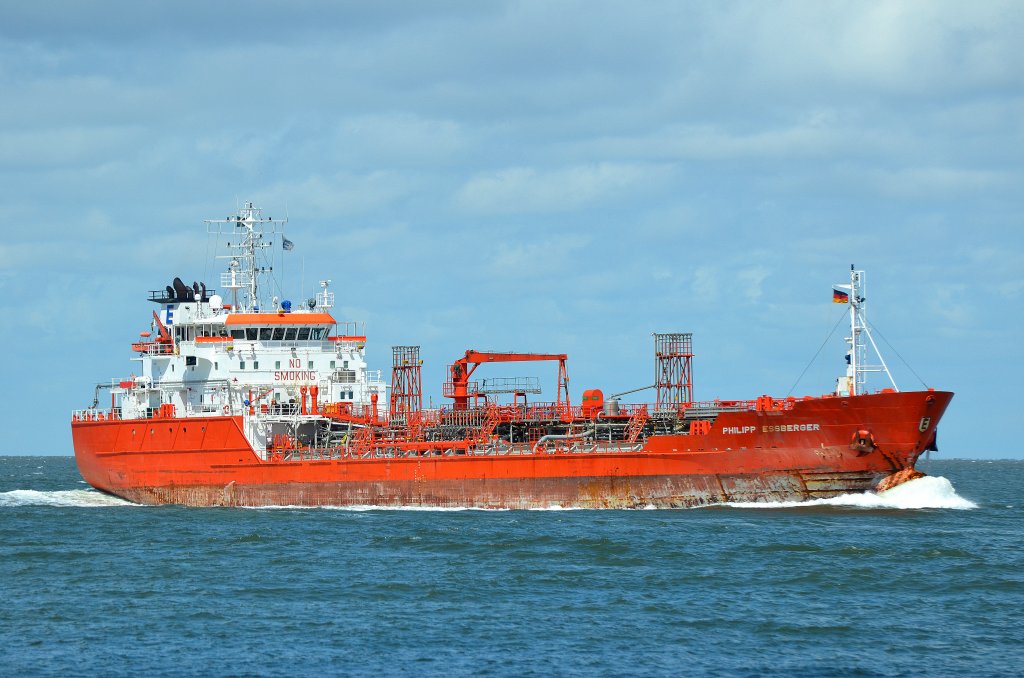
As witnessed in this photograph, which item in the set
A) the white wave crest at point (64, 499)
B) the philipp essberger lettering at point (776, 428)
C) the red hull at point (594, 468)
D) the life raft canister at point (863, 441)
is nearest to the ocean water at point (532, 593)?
the red hull at point (594, 468)

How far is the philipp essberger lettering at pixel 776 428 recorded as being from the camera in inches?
1501

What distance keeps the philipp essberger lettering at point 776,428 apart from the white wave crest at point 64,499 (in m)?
24.1

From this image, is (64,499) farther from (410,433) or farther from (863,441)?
(863,441)

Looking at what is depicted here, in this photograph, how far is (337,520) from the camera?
40656mm

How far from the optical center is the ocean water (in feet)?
72.1

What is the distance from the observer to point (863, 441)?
3766 centimetres

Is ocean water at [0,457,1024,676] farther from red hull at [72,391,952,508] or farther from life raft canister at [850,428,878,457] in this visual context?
life raft canister at [850,428,878,457]

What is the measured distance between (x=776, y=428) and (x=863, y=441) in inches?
97.0

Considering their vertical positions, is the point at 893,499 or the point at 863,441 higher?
the point at 863,441

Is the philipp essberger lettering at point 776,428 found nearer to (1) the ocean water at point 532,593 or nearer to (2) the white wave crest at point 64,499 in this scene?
(1) the ocean water at point 532,593

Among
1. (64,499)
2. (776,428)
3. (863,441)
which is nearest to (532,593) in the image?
(776,428)

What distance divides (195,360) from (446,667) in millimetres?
31032

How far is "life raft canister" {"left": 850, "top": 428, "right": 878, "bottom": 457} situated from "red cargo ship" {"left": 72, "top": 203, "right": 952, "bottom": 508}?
40mm

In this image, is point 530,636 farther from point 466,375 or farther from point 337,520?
point 466,375
